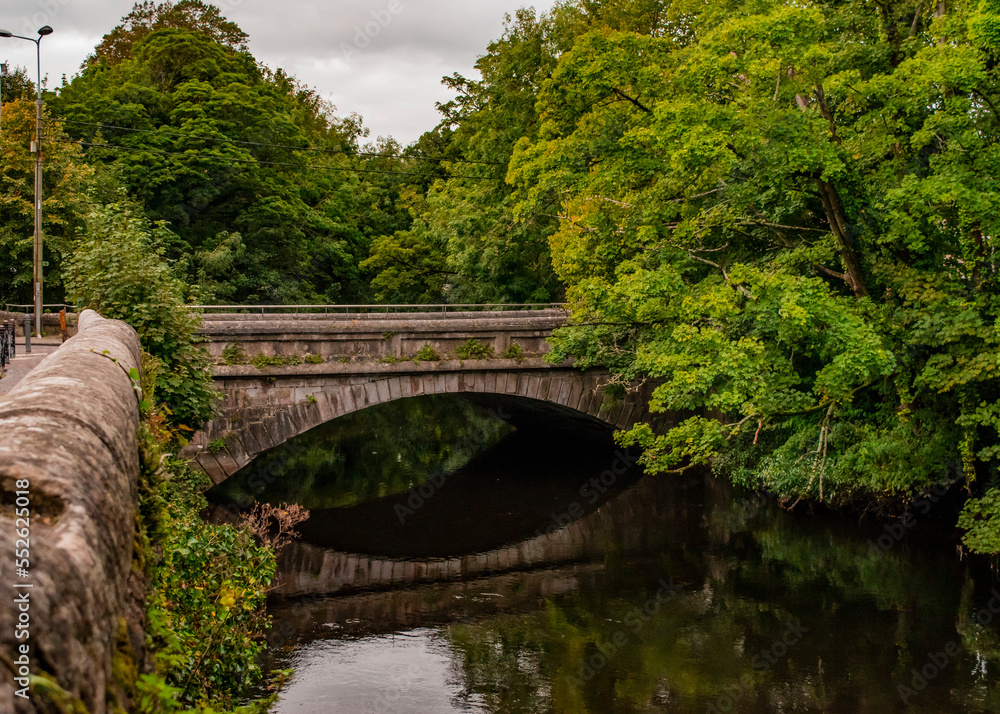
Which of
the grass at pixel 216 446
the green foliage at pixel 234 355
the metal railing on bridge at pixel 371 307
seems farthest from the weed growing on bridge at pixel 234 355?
the grass at pixel 216 446

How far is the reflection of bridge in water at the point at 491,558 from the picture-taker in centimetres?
1389

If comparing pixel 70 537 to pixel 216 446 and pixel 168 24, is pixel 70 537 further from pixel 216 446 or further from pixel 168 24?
pixel 168 24

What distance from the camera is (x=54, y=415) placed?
2545 millimetres

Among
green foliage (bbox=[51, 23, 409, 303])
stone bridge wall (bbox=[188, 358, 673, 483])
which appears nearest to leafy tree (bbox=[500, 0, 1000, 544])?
stone bridge wall (bbox=[188, 358, 673, 483])

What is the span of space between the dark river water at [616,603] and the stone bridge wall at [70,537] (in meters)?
6.82

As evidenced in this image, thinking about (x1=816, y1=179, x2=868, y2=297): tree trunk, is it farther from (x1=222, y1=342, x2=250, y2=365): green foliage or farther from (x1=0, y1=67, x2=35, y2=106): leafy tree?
Answer: (x1=0, y1=67, x2=35, y2=106): leafy tree

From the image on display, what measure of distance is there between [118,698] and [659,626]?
33.2 feet

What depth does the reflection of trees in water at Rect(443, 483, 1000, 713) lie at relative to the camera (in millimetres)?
9078

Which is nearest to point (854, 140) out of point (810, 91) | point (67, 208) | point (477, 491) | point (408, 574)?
point (810, 91)

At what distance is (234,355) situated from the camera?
15.9 metres

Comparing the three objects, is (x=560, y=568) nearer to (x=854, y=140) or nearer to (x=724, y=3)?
(x=854, y=140)

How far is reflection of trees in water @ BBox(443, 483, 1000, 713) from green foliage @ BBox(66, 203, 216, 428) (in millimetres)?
4718

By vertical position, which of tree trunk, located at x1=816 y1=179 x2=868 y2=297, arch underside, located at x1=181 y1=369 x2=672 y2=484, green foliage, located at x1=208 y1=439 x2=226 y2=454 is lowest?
green foliage, located at x1=208 y1=439 x2=226 y2=454

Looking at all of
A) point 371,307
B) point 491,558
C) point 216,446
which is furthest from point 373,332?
point 371,307
